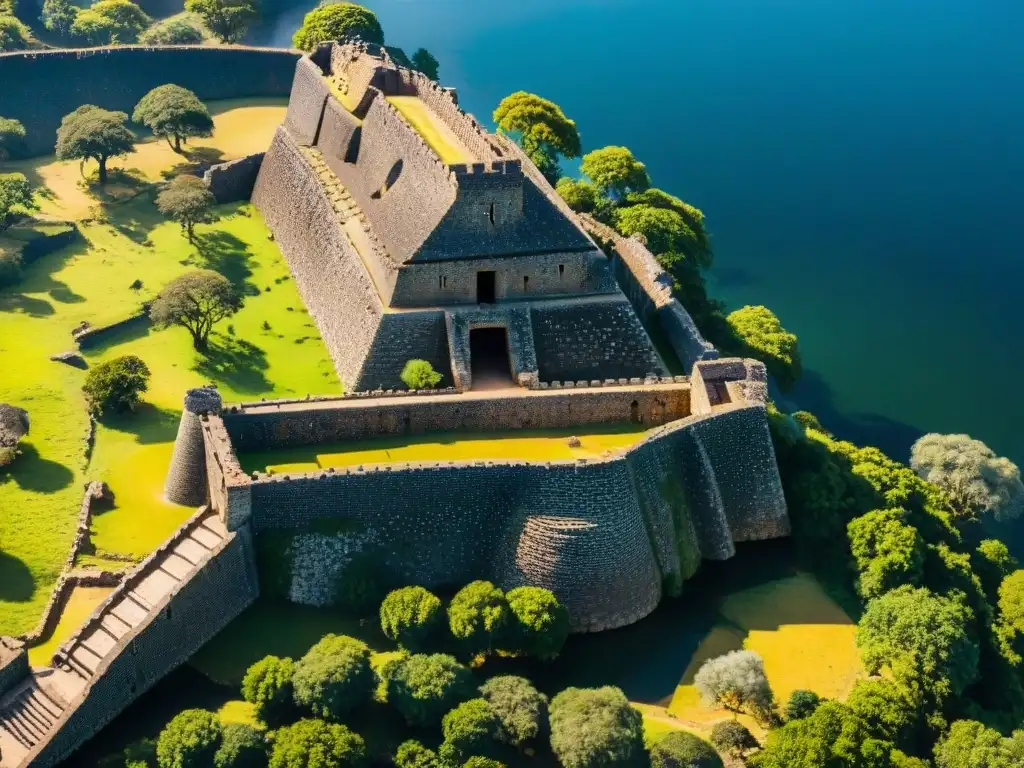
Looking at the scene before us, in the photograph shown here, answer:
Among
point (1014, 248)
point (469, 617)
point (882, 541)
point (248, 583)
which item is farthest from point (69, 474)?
point (1014, 248)

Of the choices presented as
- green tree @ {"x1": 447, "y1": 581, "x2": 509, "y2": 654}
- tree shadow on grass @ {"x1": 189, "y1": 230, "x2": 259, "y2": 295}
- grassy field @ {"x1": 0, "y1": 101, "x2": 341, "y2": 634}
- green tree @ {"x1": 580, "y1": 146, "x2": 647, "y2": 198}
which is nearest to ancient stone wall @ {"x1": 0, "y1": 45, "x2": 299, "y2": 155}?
grassy field @ {"x1": 0, "y1": 101, "x2": 341, "y2": 634}

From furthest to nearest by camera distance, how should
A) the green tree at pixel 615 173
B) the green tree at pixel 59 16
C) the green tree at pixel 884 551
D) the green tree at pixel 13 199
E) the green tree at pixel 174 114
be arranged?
1. the green tree at pixel 59 16
2. the green tree at pixel 174 114
3. the green tree at pixel 615 173
4. the green tree at pixel 13 199
5. the green tree at pixel 884 551

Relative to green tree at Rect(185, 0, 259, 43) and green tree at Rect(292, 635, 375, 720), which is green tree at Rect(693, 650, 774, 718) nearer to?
green tree at Rect(292, 635, 375, 720)

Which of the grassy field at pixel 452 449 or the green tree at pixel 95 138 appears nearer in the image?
the grassy field at pixel 452 449

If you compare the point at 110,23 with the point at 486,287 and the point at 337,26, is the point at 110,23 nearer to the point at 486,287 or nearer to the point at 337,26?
the point at 337,26

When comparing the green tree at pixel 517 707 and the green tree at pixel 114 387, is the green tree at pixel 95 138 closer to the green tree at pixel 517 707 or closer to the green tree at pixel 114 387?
the green tree at pixel 114 387

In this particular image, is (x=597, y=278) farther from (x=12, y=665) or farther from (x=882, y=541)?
(x=12, y=665)

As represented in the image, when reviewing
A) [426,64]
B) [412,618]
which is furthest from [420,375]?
[426,64]

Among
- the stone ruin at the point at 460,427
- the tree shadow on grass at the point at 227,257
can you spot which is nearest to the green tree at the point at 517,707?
the stone ruin at the point at 460,427
